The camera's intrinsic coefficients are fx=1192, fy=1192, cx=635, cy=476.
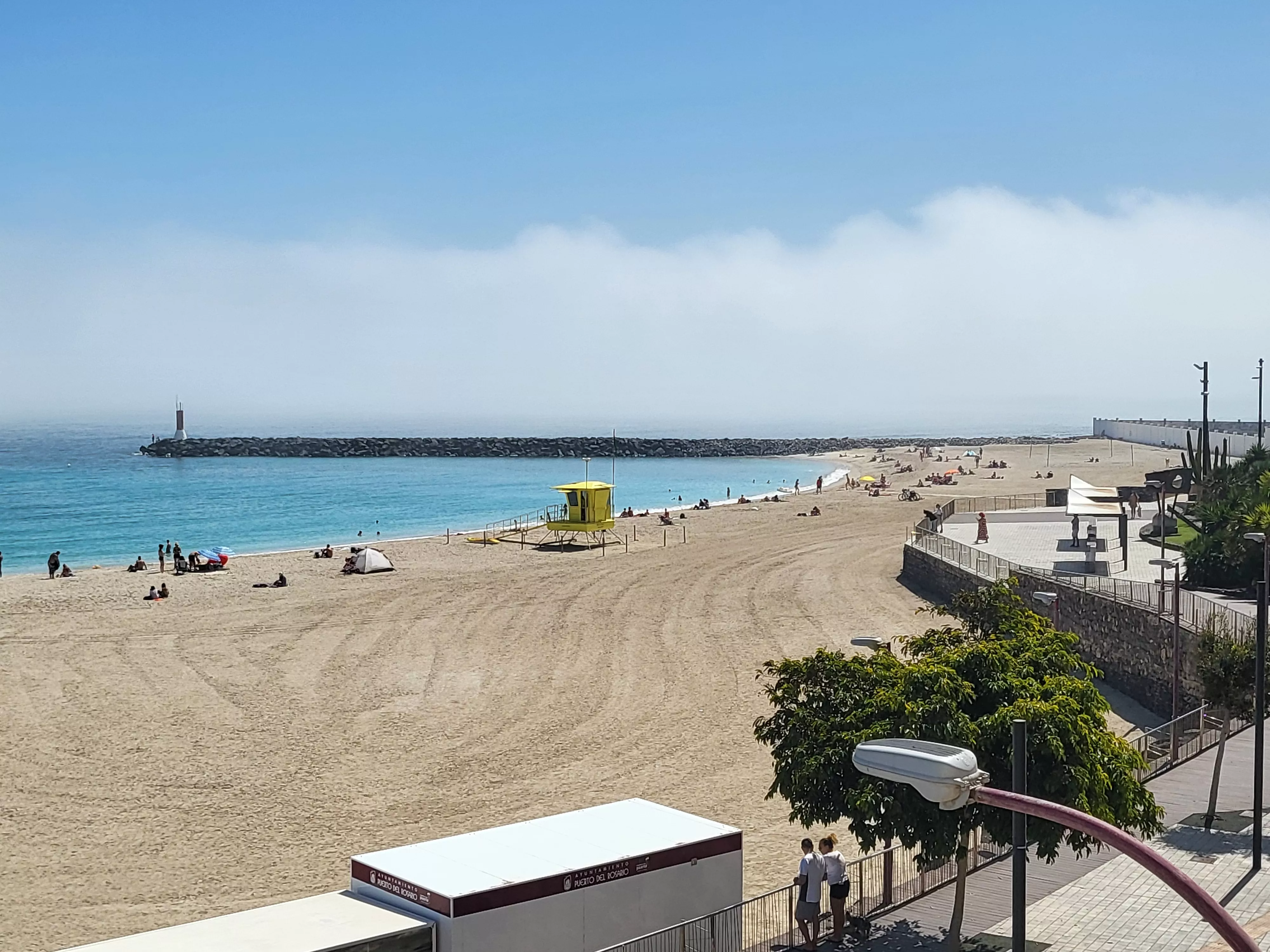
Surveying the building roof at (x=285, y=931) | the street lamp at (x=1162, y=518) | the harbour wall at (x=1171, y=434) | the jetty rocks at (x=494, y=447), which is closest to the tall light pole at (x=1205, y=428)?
the street lamp at (x=1162, y=518)

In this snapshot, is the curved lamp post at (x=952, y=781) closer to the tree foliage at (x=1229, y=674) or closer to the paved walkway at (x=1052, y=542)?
the tree foliage at (x=1229, y=674)

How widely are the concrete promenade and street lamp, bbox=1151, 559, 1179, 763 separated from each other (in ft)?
7.97

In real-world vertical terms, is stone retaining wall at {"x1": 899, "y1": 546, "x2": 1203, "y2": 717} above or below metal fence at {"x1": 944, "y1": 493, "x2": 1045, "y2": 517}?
below

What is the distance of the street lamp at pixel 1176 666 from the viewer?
19031 millimetres

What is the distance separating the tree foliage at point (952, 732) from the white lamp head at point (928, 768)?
5.47 m

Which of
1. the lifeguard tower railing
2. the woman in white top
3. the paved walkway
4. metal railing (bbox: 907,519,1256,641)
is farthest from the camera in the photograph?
the lifeguard tower railing

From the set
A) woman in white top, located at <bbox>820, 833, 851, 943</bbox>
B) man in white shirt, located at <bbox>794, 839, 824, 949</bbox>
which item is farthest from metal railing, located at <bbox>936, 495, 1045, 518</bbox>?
man in white shirt, located at <bbox>794, 839, 824, 949</bbox>

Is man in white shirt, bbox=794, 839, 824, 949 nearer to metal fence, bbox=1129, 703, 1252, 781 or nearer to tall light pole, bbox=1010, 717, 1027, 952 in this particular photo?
tall light pole, bbox=1010, 717, 1027, 952

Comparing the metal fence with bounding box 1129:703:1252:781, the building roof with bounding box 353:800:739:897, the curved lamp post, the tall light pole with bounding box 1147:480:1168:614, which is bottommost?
the metal fence with bounding box 1129:703:1252:781

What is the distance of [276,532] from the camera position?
6794 cm

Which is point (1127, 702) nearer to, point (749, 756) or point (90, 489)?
point (749, 756)

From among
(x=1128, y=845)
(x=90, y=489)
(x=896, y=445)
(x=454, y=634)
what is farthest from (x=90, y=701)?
(x=896, y=445)

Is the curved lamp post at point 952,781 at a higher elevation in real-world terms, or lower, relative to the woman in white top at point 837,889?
higher

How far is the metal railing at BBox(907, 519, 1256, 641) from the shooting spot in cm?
2173
